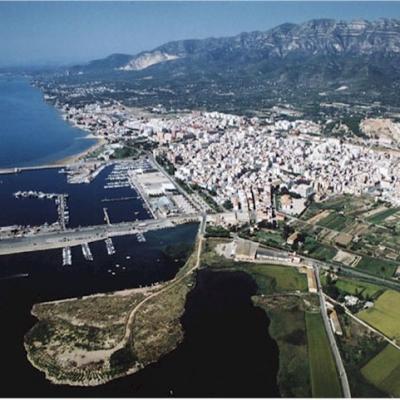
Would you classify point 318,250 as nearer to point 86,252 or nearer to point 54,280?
point 86,252

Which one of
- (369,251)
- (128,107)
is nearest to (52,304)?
(369,251)

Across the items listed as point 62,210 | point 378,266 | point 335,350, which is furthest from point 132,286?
point 378,266

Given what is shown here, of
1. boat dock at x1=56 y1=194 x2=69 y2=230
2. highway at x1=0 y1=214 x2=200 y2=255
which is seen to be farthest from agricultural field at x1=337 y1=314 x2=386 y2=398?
boat dock at x1=56 y1=194 x2=69 y2=230

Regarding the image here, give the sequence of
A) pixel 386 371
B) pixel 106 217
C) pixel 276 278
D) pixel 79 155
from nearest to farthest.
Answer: pixel 386 371
pixel 276 278
pixel 106 217
pixel 79 155

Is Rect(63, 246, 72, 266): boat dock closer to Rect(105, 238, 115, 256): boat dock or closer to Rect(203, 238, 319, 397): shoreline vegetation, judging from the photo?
Rect(105, 238, 115, 256): boat dock

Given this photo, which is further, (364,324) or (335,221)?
(335,221)

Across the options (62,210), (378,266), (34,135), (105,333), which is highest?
(34,135)

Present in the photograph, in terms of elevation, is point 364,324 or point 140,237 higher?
point 140,237
